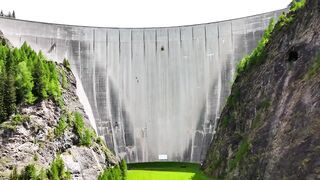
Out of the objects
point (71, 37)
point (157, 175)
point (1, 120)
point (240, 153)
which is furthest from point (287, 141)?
point (71, 37)

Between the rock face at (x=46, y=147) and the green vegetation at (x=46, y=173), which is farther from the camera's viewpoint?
the rock face at (x=46, y=147)

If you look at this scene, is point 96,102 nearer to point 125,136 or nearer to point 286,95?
point 125,136

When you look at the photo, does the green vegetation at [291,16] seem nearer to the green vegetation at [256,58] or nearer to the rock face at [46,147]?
the green vegetation at [256,58]

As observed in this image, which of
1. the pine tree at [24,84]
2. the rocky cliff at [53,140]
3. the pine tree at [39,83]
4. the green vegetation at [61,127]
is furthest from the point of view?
the pine tree at [39,83]

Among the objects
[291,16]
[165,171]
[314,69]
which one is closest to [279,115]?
[314,69]


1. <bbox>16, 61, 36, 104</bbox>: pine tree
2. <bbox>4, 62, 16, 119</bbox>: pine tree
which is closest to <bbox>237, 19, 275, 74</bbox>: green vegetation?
<bbox>16, 61, 36, 104</bbox>: pine tree

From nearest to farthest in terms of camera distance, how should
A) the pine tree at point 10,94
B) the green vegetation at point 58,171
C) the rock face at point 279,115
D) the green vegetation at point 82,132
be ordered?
the rock face at point 279,115, the green vegetation at point 58,171, the pine tree at point 10,94, the green vegetation at point 82,132

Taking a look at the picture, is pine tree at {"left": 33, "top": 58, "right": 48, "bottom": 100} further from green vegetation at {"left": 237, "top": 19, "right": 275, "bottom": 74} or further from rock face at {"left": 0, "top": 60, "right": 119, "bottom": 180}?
green vegetation at {"left": 237, "top": 19, "right": 275, "bottom": 74}

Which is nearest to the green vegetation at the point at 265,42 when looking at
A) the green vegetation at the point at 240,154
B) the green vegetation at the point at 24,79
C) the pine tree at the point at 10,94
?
the green vegetation at the point at 240,154
